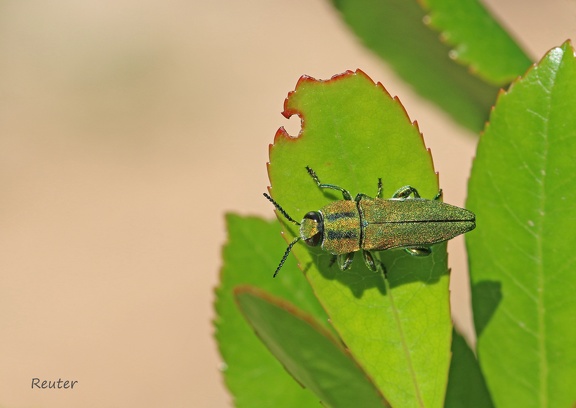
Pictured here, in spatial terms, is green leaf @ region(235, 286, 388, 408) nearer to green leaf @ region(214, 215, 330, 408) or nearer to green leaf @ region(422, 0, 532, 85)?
green leaf @ region(214, 215, 330, 408)

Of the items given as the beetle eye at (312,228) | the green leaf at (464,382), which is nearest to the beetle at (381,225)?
the beetle eye at (312,228)

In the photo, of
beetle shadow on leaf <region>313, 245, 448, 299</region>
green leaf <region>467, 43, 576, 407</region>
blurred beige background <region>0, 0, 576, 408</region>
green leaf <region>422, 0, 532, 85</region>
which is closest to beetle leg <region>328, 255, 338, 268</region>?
beetle shadow on leaf <region>313, 245, 448, 299</region>

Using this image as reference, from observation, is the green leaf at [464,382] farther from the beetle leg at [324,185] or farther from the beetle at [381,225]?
the beetle leg at [324,185]

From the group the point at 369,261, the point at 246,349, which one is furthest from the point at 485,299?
the point at 246,349

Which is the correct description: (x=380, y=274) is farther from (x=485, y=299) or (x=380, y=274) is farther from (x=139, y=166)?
(x=139, y=166)

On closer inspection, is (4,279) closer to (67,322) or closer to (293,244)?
(67,322)
